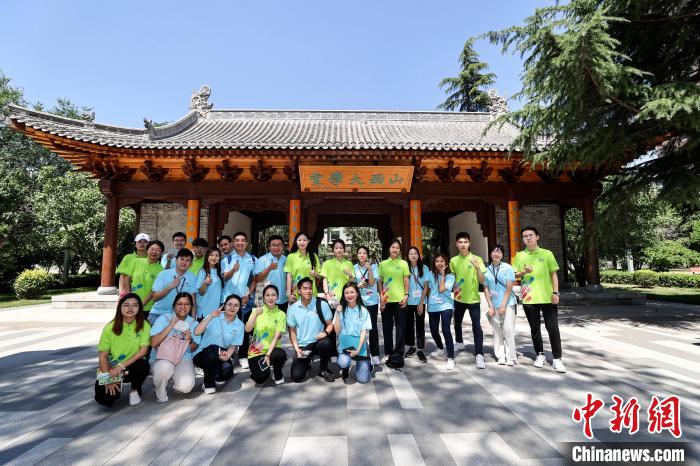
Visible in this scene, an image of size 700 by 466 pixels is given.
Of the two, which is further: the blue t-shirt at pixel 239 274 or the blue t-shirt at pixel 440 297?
the blue t-shirt at pixel 440 297

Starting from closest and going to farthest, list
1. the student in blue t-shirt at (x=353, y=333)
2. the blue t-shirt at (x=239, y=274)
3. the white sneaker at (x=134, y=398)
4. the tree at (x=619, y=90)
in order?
the white sneaker at (x=134, y=398) < the student in blue t-shirt at (x=353, y=333) < the blue t-shirt at (x=239, y=274) < the tree at (x=619, y=90)

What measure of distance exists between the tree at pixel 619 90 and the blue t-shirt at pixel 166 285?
6494mm

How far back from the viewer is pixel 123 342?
2.95m

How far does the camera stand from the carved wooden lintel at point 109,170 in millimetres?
8828

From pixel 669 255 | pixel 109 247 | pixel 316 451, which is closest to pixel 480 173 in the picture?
pixel 316 451

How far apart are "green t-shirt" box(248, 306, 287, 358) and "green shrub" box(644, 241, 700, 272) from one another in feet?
68.5

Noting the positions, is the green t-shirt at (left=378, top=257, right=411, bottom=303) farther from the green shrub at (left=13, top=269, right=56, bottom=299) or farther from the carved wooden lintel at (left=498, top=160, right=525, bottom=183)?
the green shrub at (left=13, top=269, right=56, bottom=299)

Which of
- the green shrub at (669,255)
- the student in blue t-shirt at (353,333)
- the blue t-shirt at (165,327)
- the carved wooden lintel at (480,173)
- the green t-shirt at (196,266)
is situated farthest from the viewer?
the green shrub at (669,255)

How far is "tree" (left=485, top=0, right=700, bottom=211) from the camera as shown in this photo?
212 inches

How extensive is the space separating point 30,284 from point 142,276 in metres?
12.3

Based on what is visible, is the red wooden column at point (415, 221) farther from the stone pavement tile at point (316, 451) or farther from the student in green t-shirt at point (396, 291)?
the stone pavement tile at point (316, 451)

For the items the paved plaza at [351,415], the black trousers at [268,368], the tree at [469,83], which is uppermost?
the tree at [469,83]

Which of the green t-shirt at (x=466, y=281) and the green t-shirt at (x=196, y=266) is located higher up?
the green t-shirt at (x=196, y=266)

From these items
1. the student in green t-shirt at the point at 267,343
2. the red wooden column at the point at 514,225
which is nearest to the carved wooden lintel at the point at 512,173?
the red wooden column at the point at 514,225
